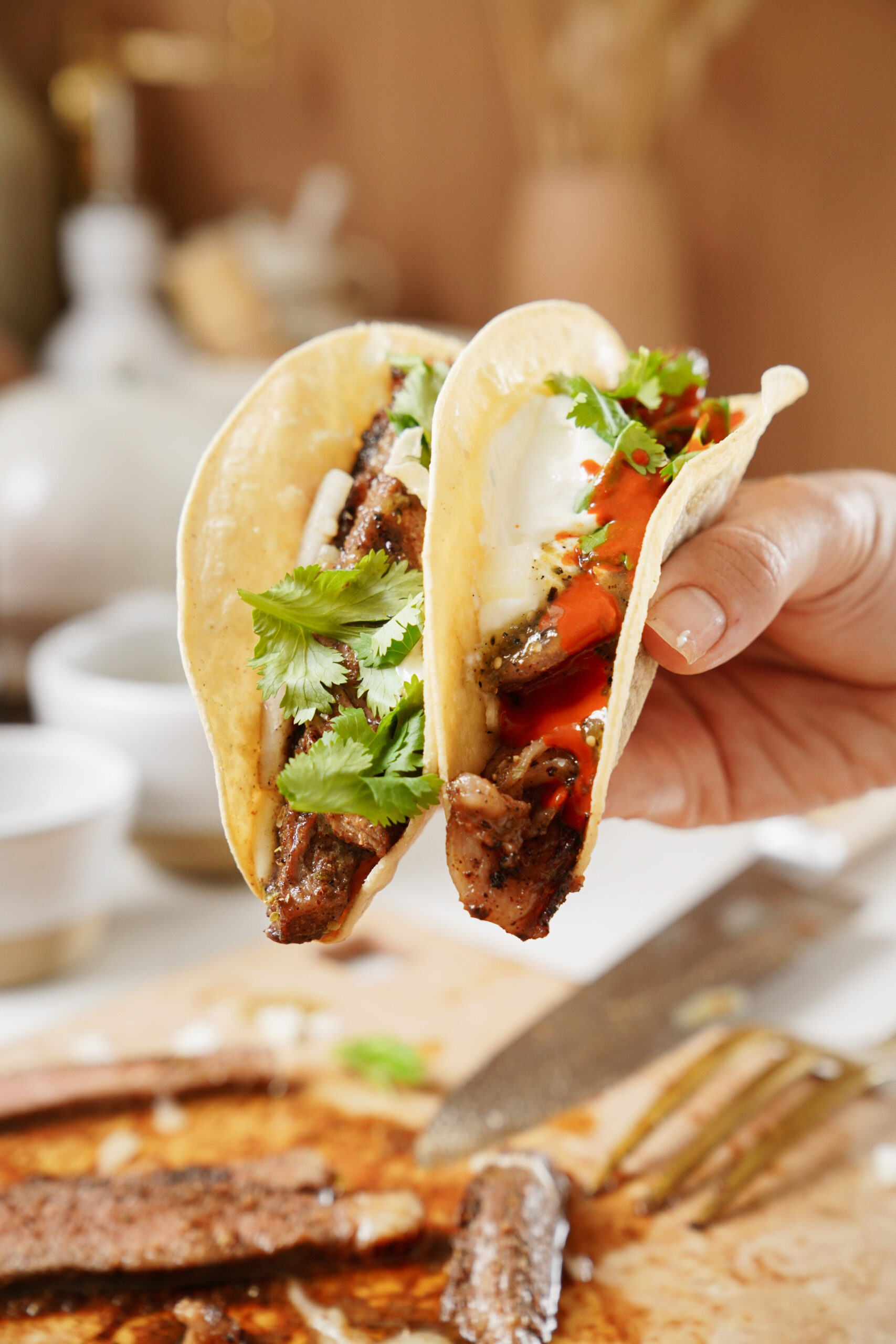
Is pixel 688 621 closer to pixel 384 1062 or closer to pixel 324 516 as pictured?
pixel 324 516

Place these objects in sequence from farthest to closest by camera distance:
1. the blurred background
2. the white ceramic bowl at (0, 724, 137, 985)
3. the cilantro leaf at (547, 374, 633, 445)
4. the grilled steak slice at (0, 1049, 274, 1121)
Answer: the blurred background → the white ceramic bowl at (0, 724, 137, 985) → the grilled steak slice at (0, 1049, 274, 1121) → the cilantro leaf at (547, 374, 633, 445)

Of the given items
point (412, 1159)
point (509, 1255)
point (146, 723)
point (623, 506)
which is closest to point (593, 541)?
point (623, 506)

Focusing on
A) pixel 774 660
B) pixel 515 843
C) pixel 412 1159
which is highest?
pixel 515 843

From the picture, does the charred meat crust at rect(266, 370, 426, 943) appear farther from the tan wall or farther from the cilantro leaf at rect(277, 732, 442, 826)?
the tan wall

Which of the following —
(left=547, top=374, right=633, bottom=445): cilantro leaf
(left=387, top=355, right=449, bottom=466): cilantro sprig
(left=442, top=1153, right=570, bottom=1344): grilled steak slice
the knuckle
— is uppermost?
(left=547, top=374, right=633, bottom=445): cilantro leaf

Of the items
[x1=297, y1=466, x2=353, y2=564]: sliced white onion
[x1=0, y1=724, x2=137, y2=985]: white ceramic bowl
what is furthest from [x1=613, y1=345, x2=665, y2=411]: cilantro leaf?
[x1=0, y1=724, x2=137, y2=985]: white ceramic bowl

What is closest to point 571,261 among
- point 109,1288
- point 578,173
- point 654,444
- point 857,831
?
point 578,173

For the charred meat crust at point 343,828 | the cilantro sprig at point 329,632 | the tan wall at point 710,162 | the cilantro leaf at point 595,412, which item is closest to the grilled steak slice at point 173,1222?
the charred meat crust at point 343,828
